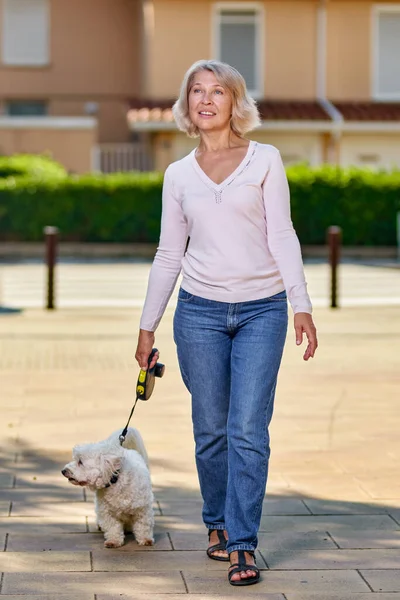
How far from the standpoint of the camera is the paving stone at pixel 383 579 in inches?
192

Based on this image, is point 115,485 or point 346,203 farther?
point 346,203

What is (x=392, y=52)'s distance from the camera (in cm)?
3284

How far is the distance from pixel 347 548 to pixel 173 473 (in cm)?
168

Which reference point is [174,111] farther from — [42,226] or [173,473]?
[42,226]

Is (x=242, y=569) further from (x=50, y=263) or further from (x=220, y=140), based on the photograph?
(x=50, y=263)

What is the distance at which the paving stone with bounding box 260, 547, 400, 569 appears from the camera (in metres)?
5.19

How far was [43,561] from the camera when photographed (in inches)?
206

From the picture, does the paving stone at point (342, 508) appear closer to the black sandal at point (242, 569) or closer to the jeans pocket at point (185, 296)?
the black sandal at point (242, 569)

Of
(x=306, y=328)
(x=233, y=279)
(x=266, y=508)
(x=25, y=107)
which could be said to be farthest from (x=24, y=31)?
(x=306, y=328)

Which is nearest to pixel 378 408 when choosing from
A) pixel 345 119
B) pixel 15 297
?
pixel 15 297

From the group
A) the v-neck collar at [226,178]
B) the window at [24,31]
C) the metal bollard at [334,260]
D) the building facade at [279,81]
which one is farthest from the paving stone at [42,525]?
the window at [24,31]

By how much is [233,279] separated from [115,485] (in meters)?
1.05

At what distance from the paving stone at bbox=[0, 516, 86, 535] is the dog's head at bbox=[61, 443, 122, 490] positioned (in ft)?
1.62

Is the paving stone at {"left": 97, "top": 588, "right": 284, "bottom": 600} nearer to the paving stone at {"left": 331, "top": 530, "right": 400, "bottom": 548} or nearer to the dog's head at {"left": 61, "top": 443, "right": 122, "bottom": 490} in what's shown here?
the dog's head at {"left": 61, "top": 443, "right": 122, "bottom": 490}
